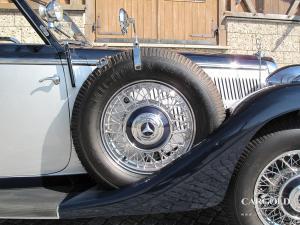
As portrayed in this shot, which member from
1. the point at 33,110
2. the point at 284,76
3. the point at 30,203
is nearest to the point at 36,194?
the point at 30,203

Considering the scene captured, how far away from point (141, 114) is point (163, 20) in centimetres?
732

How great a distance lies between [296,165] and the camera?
97.1 inches

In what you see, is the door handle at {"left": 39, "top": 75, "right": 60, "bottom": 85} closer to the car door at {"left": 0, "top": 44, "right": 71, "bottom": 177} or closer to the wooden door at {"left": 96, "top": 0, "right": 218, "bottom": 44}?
the car door at {"left": 0, "top": 44, "right": 71, "bottom": 177}

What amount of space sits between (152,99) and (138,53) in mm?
304

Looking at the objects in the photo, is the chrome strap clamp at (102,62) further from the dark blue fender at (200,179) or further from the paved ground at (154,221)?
the paved ground at (154,221)

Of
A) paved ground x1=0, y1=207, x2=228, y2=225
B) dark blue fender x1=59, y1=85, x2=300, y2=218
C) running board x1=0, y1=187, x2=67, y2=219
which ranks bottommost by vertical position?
paved ground x1=0, y1=207, x2=228, y2=225

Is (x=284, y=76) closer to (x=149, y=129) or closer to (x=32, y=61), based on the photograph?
(x=149, y=129)

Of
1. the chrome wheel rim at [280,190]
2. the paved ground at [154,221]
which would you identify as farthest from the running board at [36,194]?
the chrome wheel rim at [280,190]

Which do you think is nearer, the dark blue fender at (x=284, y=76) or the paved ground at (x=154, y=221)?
the dark blue fender at (x=284, y=76)

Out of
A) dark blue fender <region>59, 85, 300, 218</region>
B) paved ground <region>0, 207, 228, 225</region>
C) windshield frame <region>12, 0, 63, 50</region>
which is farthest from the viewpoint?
paved ground <region>0, 207, 228, 225</region>

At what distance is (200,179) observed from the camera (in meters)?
2.43

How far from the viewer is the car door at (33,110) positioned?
2738 millimetres

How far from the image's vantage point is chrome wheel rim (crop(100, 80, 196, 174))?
2.61 meters

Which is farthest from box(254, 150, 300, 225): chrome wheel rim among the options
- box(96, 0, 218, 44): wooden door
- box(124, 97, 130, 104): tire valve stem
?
box(96, 0, 218, 44): wooden door
